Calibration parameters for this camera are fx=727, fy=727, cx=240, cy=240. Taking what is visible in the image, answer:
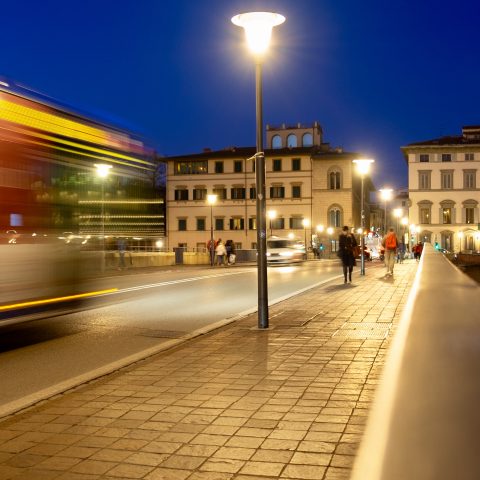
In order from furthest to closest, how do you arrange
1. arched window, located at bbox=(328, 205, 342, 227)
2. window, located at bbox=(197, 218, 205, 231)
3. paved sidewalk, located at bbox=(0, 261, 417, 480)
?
1. window, located at bbox=(197, 218, 205, 231)
2. arched window, located at bbox=(328, 205, 342, 227)
3. paved sidewalk, located at bbox=(0, 261, 417, 480)

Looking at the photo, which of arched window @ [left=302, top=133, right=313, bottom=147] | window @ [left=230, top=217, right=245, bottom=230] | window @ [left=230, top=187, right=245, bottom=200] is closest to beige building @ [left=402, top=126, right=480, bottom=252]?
arched window @ [left=302, top=133, right=313, bottom=147]

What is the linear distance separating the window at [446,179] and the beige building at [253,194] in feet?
41.9

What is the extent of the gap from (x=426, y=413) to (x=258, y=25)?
10.0m

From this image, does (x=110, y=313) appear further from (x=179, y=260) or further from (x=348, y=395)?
(x=179, y=260)

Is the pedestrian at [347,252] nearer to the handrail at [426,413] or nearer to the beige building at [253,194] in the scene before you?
the handrail at [426,413]

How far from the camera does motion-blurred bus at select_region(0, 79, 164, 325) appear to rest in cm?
993

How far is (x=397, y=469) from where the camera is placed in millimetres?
1489

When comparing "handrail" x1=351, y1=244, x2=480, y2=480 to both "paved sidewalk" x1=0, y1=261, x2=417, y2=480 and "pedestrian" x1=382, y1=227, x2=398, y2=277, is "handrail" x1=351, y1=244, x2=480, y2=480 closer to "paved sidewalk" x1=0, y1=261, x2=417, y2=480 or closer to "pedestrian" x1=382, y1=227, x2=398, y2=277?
"paved sidewalk" x1=0, y1=261, x2=417, y2=480

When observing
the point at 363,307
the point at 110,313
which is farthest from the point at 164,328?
the point at 363,307

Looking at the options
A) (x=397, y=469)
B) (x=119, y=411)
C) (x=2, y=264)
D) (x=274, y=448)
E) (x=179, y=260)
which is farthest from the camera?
(x=179, y=260)

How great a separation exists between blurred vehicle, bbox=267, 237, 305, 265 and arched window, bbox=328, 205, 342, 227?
44719 mm

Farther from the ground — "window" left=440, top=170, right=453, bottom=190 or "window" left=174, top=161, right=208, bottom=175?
"window" left=174, top=161, right=208, bottom=175

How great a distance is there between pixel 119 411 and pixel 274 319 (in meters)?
7.07

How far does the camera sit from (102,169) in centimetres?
1199
